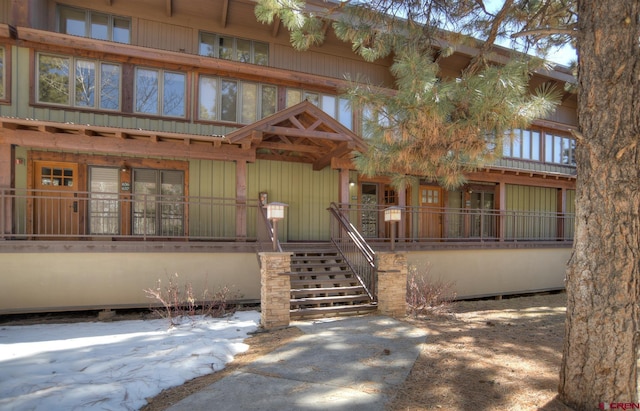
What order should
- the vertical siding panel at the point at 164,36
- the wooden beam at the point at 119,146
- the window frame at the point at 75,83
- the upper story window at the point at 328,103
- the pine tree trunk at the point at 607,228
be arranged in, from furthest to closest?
the upper story window at the point at 328,103
the vertical siding panel at the point at 164,36
the window frame at the point at 75,83
the wooden beam at the point at 119,146
the pine tree trunk at the point at 607,228


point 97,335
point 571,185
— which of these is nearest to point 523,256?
point 571,185

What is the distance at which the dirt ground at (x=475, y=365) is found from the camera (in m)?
3.40

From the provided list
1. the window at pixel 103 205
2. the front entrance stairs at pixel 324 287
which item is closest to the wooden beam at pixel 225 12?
the window at pixel 103 205

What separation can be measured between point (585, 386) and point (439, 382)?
1.28 meters

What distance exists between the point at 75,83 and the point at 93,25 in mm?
1679

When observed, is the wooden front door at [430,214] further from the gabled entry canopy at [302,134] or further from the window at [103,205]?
the window at [103,205]

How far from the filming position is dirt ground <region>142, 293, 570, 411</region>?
3400mm

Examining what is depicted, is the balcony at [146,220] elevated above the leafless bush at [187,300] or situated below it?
above

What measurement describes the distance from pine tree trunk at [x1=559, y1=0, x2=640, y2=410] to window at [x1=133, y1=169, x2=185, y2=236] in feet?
26.7

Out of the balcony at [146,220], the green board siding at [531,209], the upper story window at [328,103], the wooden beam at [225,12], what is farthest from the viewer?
the green board siding at [531,209]

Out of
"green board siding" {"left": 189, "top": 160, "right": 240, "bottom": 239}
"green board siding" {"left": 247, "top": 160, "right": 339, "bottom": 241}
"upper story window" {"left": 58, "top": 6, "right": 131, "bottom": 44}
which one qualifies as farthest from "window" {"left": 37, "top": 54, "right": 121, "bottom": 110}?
"green board siding" {"left": 247, "top": 160, "right": 339, "bottom": 241}

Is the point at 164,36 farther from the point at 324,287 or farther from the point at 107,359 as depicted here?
the point at 107,359

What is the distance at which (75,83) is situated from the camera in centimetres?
851

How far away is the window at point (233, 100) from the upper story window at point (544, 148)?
350 inches
